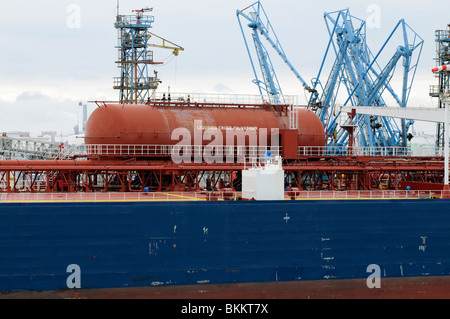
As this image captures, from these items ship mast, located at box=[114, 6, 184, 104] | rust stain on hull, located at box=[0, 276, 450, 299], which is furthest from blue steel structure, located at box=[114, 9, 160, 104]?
rust stain on hull, located at box=[0, 276, 450, 299]

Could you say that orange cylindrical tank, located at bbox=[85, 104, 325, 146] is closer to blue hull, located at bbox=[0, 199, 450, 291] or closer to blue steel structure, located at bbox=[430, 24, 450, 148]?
blue hull, located at bbox=[0, 199, 450, 291]

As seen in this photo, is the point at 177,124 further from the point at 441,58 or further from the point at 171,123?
the point at 441,58

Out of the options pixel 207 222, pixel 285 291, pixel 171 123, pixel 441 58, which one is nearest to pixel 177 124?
pixel 171 123

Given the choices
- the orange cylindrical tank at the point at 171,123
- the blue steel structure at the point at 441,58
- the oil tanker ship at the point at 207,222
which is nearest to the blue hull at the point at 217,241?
the oil tanker ship at the point at 207,222

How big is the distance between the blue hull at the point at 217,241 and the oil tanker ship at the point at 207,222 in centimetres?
5

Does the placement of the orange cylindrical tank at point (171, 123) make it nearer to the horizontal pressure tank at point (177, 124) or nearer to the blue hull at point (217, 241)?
the horizontal pressure tank at point (177, 124)

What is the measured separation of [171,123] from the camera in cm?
3847

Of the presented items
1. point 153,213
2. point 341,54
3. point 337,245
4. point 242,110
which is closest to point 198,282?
point 153,213

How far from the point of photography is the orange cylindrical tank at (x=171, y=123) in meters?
37.7

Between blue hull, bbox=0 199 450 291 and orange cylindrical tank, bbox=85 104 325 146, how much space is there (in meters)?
6.45

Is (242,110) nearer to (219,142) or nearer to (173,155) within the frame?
(219,142)

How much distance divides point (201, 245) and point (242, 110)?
11373 millimetres

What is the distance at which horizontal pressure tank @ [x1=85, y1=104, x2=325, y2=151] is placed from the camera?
124ft

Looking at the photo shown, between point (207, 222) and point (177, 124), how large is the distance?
7.94 m
